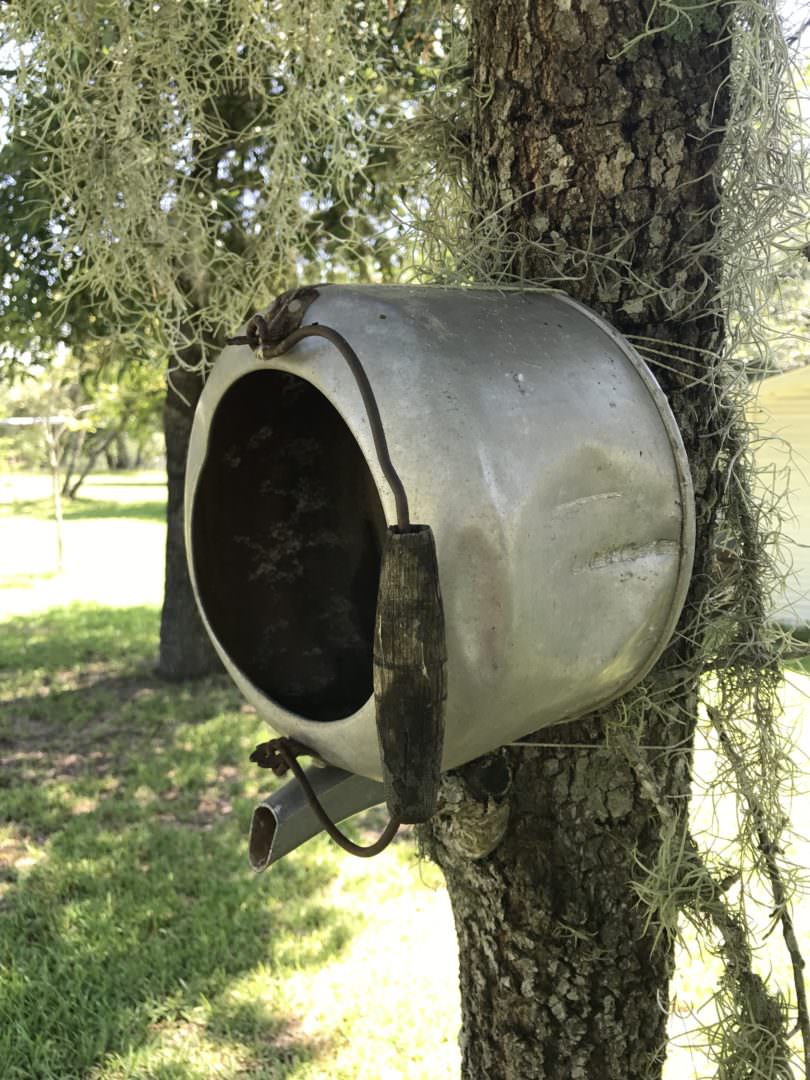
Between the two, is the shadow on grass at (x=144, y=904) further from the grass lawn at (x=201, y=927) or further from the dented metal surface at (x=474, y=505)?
the dented metal surface at (x=474, y=505)

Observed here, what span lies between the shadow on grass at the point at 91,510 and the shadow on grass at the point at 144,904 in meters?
12.0

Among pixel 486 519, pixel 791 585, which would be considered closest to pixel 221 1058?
pixel 791 585

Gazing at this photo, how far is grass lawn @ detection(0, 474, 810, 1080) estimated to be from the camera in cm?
231

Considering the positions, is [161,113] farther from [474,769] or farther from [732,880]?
[732,880]

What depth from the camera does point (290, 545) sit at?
1.26 m

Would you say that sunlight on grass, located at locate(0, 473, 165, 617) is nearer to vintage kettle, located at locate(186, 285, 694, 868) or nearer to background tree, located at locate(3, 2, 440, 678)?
background tree, located at locate(3, 2, 440, 678)

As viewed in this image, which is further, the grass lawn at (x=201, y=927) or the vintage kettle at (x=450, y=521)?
the grass lawn at (x=201, y=927)

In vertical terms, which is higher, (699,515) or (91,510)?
(699,515)

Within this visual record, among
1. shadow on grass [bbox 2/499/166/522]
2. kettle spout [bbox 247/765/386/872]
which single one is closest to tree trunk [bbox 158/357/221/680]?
kettle spout [bbox 247/765/386/872]

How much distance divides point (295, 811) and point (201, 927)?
80.2 inches

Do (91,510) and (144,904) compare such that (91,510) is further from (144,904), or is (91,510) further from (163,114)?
(163,114)

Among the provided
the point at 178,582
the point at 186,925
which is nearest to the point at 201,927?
the point at 186,925

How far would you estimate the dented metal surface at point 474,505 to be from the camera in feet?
2.83

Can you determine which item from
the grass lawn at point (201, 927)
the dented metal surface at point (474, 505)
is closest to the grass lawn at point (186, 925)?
the grass lawn at point (201, 927)
